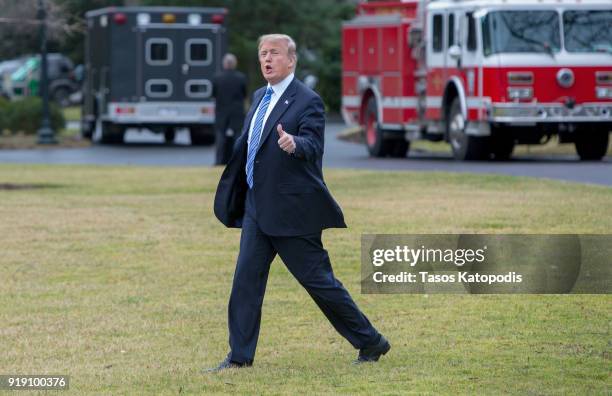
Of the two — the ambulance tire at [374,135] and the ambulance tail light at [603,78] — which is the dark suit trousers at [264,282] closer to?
the ambulance tail light at [603,78]

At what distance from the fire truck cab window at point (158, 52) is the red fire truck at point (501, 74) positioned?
693 cm

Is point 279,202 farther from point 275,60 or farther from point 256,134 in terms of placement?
point 275,60

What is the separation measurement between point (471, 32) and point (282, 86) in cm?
1730

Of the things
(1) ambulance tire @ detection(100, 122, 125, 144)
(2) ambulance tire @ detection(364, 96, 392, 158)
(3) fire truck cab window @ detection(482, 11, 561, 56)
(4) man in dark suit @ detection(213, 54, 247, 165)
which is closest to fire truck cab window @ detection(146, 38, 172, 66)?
(1) ambulance tire @ detection(100, 122, 125, 144)

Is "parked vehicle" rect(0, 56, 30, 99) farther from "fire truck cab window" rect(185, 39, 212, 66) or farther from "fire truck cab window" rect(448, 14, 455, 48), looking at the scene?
"fire truck cab window" rect(448, 14, 455, 48)

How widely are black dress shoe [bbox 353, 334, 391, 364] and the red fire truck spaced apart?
632 inches

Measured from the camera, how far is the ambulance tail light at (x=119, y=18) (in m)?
32.6

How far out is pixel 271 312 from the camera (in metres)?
10.4

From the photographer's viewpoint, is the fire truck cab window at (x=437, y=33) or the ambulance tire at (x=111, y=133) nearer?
the fire truck cab window at (x=437, y=33)

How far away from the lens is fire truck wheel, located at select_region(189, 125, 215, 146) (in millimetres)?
34344

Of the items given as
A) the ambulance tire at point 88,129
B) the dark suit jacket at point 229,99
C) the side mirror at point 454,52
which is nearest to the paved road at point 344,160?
the ambulance tire at point 88,129

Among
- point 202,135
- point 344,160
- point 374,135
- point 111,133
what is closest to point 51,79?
point 111,133

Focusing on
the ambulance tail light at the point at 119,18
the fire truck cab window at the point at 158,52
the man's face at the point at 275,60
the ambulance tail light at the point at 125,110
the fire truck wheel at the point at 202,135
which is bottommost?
the fire truck wheel at the point at 202,135

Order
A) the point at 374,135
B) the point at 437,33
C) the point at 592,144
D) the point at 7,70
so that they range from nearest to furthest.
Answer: the point at 592,144
the point at 437,33
the point at 374,135
the point at 7,70
